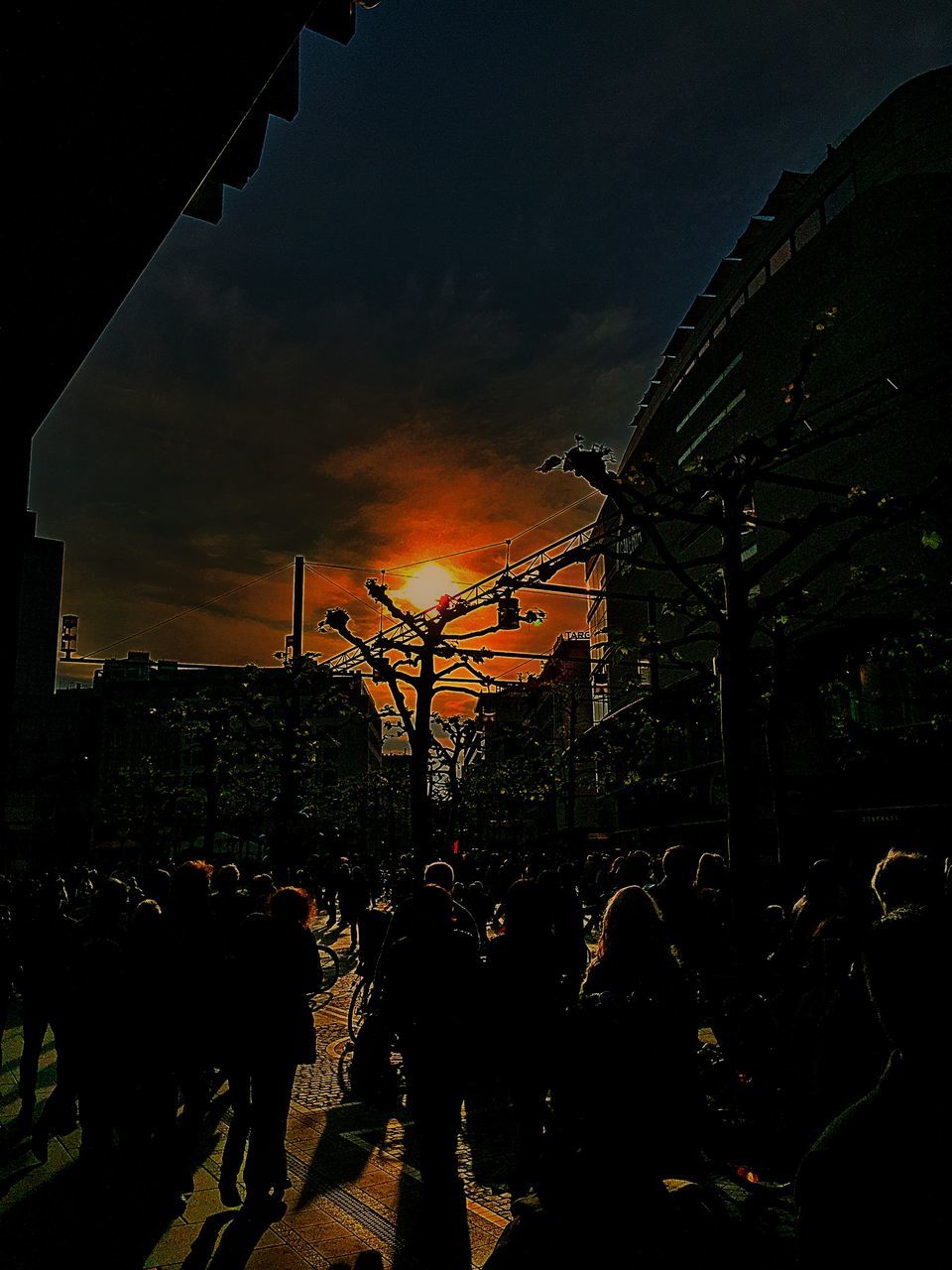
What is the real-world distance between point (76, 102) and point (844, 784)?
25.4m

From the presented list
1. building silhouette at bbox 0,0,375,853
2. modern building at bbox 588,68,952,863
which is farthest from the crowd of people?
modern building at bbox 588,68,952,863

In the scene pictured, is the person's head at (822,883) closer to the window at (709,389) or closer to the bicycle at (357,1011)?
the bicycle at (357,1011)

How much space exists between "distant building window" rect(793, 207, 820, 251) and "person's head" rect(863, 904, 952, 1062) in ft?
114

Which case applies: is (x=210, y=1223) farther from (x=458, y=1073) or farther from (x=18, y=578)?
(x=18, y=578)

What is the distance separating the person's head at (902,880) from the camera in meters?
3.91

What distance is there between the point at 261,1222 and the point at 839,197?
34.0 m

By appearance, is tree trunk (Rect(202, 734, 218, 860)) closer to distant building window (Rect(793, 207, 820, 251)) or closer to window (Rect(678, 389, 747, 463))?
window (Rect(678, 389, 747, 463))

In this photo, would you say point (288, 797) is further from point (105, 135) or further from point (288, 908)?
point (105, 135)

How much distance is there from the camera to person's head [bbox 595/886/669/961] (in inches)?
162

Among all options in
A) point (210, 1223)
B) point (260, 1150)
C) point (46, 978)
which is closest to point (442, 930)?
point (260, 1150)

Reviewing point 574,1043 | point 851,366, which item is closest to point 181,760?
point 851,366

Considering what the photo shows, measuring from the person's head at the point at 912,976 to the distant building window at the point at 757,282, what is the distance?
128ft

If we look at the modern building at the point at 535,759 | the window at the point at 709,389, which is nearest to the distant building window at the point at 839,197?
the window at the point at 709,389

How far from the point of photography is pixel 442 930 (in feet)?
17.7
